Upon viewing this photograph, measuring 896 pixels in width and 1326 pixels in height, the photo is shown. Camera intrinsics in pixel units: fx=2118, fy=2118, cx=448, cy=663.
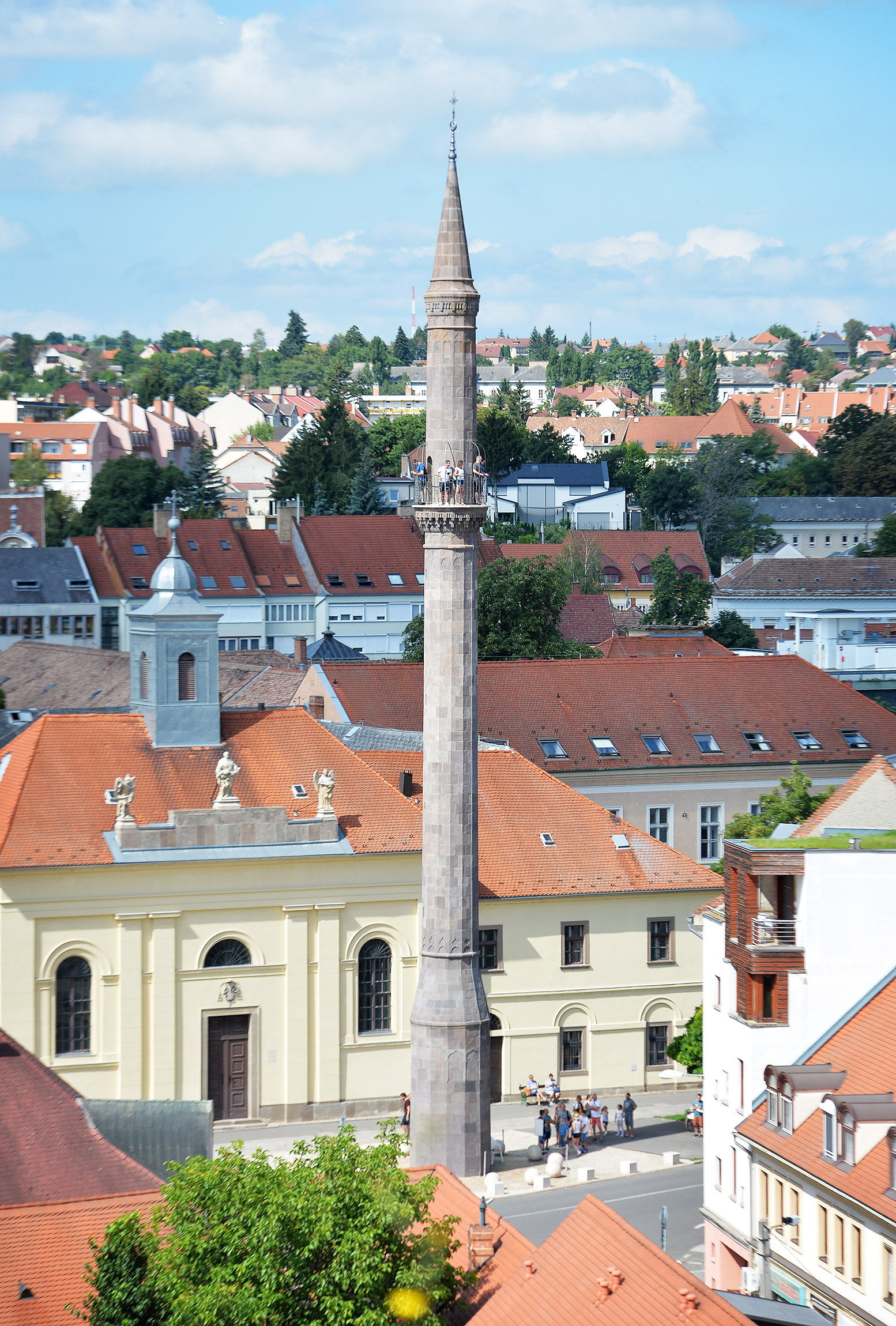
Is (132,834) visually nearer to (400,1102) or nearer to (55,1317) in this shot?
(400,1102)

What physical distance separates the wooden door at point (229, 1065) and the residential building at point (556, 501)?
10658 cm

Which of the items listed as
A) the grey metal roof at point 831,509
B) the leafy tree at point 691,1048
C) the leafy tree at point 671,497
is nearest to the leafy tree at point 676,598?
the grey metal roof at point 831,509

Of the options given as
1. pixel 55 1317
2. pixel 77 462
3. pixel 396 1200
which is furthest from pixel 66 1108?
pixel 77 462

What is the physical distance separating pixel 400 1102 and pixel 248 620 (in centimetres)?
6366

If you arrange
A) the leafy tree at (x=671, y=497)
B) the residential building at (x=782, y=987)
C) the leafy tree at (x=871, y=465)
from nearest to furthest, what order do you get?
the residential building at (x=782, y=987) → the leafy tree at (x=671, y=497) → the leafy tree at (x=871, y=465)

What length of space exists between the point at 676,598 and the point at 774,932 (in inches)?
3369

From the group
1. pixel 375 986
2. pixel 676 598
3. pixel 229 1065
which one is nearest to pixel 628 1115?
pixel 375 986

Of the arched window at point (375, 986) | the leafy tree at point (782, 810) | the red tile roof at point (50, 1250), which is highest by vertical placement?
the leafy tree at point (782, 810)

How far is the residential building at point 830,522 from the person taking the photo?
493 feet

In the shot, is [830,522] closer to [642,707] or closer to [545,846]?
[642,707]

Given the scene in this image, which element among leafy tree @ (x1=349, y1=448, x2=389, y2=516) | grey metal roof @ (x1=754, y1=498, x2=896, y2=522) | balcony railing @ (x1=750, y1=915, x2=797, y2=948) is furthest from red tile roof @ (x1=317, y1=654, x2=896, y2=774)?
grey metal roof @ (x1=754, y1=498, x2=896, y2=522)

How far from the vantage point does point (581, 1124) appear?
49938 millimetres

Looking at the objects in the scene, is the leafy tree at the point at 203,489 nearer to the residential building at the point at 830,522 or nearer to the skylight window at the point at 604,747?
the residential building at the point at 830,522

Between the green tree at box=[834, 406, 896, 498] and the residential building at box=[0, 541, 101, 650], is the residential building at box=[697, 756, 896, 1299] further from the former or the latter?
the green tree at box=[834, 406, 896, 498]
